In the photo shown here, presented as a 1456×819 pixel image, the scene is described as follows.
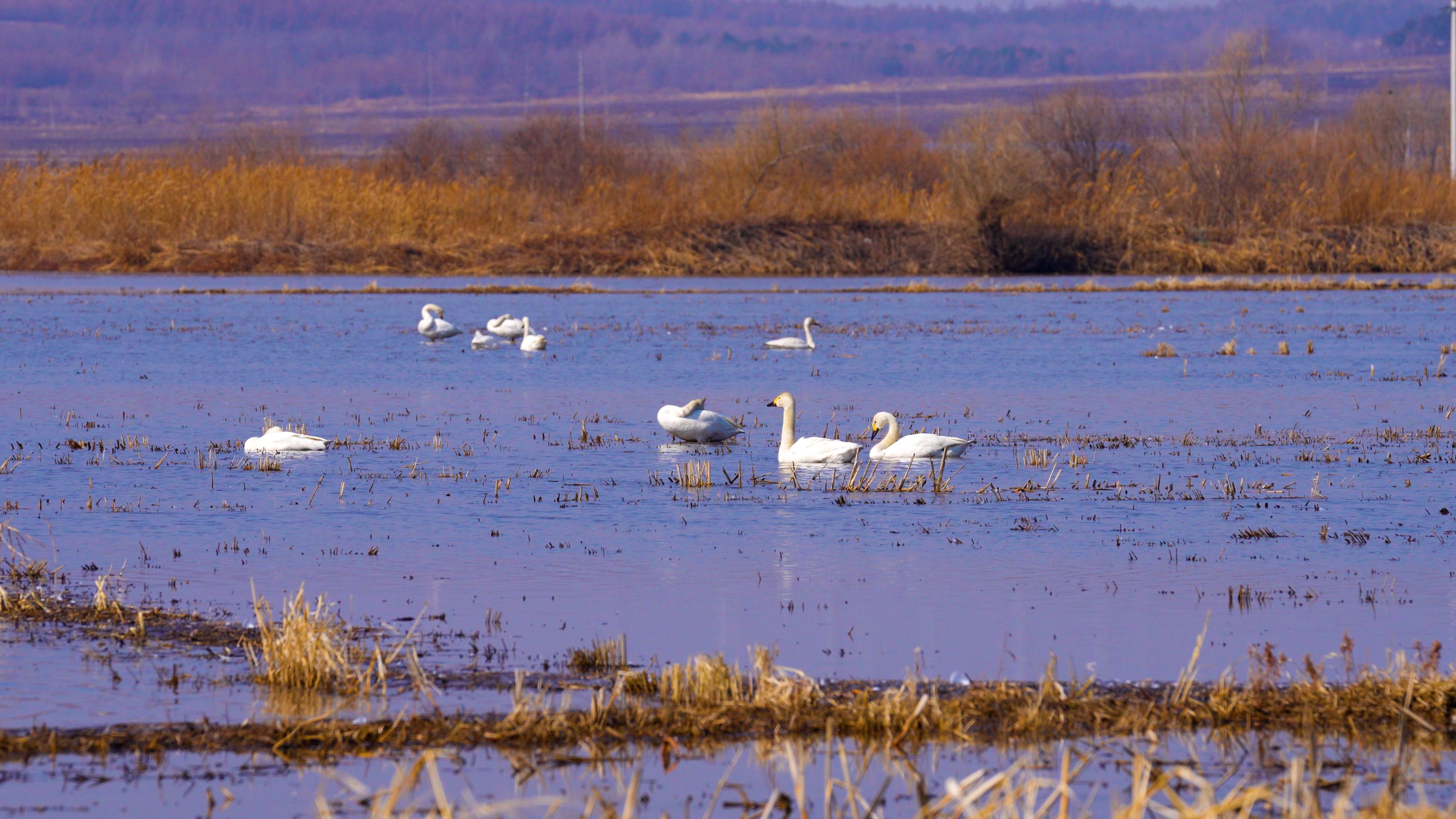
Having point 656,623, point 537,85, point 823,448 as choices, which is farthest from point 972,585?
point 537,85

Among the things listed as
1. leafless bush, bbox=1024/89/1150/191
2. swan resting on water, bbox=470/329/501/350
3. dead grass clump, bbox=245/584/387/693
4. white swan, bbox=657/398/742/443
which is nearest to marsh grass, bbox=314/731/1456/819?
dead grass clump, bbox=245/584/387/693

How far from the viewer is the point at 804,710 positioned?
20.4 feet

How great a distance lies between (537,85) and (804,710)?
198 meters

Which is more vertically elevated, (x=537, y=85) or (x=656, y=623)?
(x=537, y=85)

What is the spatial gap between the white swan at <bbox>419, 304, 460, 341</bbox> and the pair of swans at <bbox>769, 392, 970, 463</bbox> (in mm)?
12509

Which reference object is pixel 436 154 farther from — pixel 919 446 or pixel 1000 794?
pixel 1000 794

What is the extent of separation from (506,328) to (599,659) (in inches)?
742

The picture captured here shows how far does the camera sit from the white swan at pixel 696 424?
1399 cm

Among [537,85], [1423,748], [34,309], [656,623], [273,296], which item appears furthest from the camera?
[537,85]

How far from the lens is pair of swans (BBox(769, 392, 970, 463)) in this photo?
41.9 ft

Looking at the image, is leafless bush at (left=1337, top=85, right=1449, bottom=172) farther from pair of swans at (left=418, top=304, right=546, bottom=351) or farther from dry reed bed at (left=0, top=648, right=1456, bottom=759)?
dry reed bed at (left=0, top=648, right=1456, bottom=759)

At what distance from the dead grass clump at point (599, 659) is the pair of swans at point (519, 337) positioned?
1679 cm

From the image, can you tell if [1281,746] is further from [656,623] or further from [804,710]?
[656,623]

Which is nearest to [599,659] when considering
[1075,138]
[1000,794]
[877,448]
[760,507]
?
[1000,794]
